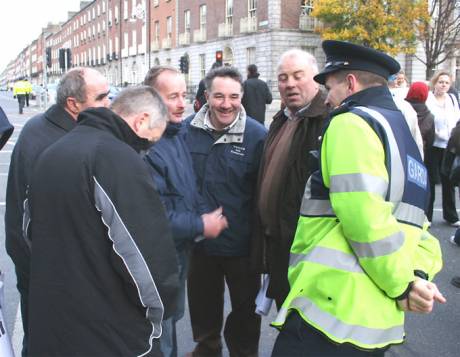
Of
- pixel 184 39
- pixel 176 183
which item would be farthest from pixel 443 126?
pixel 184 39

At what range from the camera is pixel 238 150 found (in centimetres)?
343

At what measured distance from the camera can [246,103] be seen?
40.1 ft

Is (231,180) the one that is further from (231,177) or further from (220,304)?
(220,304)

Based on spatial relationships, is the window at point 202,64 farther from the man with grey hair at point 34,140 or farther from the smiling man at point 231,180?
the man with grey hair at point 34,140

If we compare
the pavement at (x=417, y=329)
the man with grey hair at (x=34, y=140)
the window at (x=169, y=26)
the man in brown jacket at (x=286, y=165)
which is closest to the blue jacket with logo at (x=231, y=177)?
the man in brown jacket at (x=286, y=165)

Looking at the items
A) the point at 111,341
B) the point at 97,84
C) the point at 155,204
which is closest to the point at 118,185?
the point at 155,204

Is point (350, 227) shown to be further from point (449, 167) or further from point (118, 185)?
point (449, 167)

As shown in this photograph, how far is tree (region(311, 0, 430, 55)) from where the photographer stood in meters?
30.8

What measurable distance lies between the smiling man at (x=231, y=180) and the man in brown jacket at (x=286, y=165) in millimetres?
139

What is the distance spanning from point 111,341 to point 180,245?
951mm

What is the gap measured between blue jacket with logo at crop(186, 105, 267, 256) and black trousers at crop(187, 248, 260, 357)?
139 mm

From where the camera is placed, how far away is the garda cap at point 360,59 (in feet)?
7.28

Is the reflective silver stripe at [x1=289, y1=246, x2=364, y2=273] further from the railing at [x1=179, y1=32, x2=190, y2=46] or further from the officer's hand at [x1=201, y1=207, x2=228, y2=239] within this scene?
the railing at [x1=179, y1=32, x2=190, y2=46]

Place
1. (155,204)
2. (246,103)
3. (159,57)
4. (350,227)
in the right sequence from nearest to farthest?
(350,227)
(155,204)
(246,103)
(159,57)
